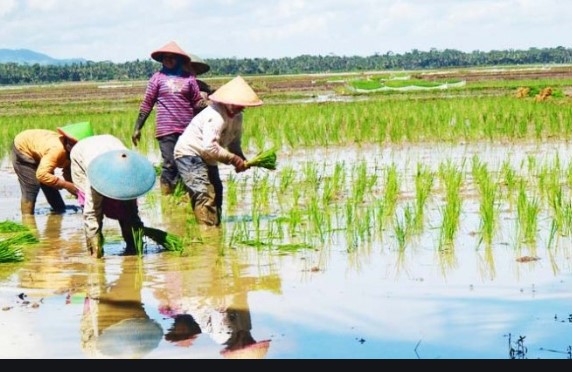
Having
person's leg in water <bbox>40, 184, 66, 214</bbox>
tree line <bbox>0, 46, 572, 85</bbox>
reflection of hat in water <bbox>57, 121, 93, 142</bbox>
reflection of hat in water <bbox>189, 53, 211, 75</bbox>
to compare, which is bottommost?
tree line <bbox>0, 46, 572, 85</bbox>

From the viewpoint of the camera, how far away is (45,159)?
6316 millimetres

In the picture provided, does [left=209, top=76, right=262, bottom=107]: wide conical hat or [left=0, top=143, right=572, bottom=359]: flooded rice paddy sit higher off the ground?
[left=209, top=76, right=262, bottom=107]: wide conical hat

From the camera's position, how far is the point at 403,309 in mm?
4094

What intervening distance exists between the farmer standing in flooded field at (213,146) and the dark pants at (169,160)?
32.2 inches

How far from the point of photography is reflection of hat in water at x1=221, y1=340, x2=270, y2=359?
348 centimetres

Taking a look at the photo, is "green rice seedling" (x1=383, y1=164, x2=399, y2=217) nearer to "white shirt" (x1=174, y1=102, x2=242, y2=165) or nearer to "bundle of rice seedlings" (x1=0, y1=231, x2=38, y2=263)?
"white shirt" (x1=174, y1=102, x2=242, y2=165)

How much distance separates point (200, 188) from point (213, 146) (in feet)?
1.29

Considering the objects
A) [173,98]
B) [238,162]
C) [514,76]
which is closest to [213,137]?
[238,162]

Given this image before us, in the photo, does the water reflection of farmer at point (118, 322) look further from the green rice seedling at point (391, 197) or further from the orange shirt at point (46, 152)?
the green rice seedling at point (391, 197)

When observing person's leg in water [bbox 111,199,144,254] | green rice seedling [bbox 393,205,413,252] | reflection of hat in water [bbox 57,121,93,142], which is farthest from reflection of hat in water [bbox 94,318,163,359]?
reflection of hat in water [bbox 57,121,93,142]

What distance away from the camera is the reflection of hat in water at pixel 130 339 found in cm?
363

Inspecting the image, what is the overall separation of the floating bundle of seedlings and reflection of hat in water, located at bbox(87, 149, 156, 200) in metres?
0.67

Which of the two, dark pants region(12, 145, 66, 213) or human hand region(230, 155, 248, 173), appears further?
dark pants region(12, 145, 66, 213)

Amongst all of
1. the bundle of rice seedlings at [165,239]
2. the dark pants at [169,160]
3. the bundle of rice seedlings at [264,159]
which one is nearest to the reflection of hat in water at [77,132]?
the bundle of rice seedlings at [165,239]
